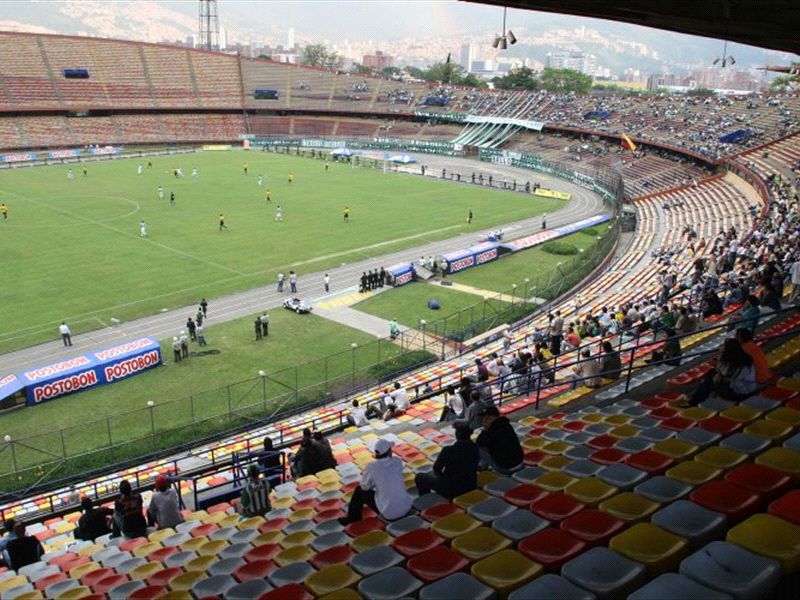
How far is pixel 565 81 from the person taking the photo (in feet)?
548

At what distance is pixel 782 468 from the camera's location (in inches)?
285

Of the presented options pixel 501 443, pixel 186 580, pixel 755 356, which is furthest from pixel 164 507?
pixel 755 356

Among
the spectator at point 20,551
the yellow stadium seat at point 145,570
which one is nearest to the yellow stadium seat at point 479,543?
the yellow stadium seat at point 145,570

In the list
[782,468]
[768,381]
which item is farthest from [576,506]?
[768,381]

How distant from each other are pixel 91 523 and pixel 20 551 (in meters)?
1.50

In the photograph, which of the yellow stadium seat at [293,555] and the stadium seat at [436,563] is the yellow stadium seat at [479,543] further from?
the yellow stadium seat at [293,555]

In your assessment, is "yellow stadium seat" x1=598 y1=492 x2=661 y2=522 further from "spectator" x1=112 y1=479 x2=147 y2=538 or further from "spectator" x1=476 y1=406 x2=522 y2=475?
"spectator" x1=112 y1=479 x2=147 y2=538

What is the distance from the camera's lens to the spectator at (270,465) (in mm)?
12523

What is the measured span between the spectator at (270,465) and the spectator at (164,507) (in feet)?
5.55

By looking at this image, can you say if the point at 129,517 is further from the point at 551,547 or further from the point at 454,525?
the point at 551,547

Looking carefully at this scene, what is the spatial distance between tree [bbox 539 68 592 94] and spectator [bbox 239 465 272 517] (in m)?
163

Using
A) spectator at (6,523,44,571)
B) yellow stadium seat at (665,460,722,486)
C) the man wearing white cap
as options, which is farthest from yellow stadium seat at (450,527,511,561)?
spectator at (6,523,44,571)

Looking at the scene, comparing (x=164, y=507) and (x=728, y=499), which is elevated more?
(x=728, y=499)

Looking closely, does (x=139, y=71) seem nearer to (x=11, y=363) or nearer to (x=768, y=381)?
(x=11, y=363)
